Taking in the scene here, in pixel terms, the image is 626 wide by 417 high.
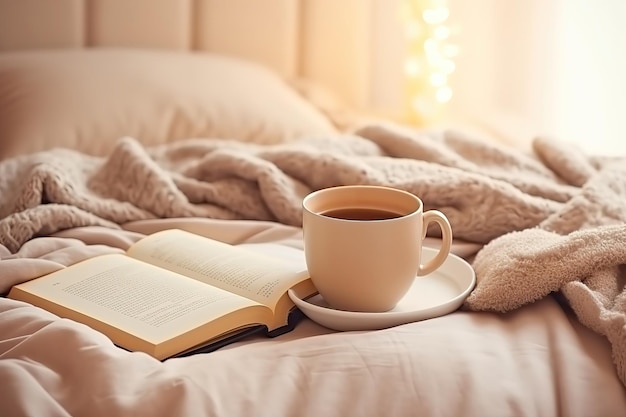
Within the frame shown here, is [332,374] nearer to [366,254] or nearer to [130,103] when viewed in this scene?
[366,254]

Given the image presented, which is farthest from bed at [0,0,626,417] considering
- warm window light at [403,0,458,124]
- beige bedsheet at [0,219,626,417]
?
warm window light at [403,0,458,124]

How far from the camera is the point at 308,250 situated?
0.86 meters

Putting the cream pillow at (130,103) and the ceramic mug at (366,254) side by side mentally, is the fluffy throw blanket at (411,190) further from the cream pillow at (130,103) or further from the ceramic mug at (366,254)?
the cream pillow at (130,103)

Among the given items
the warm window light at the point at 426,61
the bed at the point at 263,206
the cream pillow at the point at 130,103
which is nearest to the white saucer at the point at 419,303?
the bed at the point at 263,206

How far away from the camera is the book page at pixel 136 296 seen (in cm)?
81

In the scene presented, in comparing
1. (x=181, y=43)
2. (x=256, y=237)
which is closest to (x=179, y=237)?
(x=256, y=237)

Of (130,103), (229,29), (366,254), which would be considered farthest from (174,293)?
(229,29)

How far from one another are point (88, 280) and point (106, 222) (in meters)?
0.21

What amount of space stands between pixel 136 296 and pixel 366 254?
0.82 feet

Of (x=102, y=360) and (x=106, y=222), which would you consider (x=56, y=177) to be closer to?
(x=106, y=222)

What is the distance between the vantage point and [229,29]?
79.9 inches

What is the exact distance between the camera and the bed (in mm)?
728

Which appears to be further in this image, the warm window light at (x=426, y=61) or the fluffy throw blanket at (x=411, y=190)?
the warm window light at (x=426, y=61)

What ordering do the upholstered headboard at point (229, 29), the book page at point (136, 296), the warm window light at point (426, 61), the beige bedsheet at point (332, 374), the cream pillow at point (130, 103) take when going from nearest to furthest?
the beige bedsheet at point (332, 374) < the book page at point (136, 296) < the cream pillow at point (130, 103) < the upholstered headboard at point (229, 29) < the warm window light at point (426, 61)
